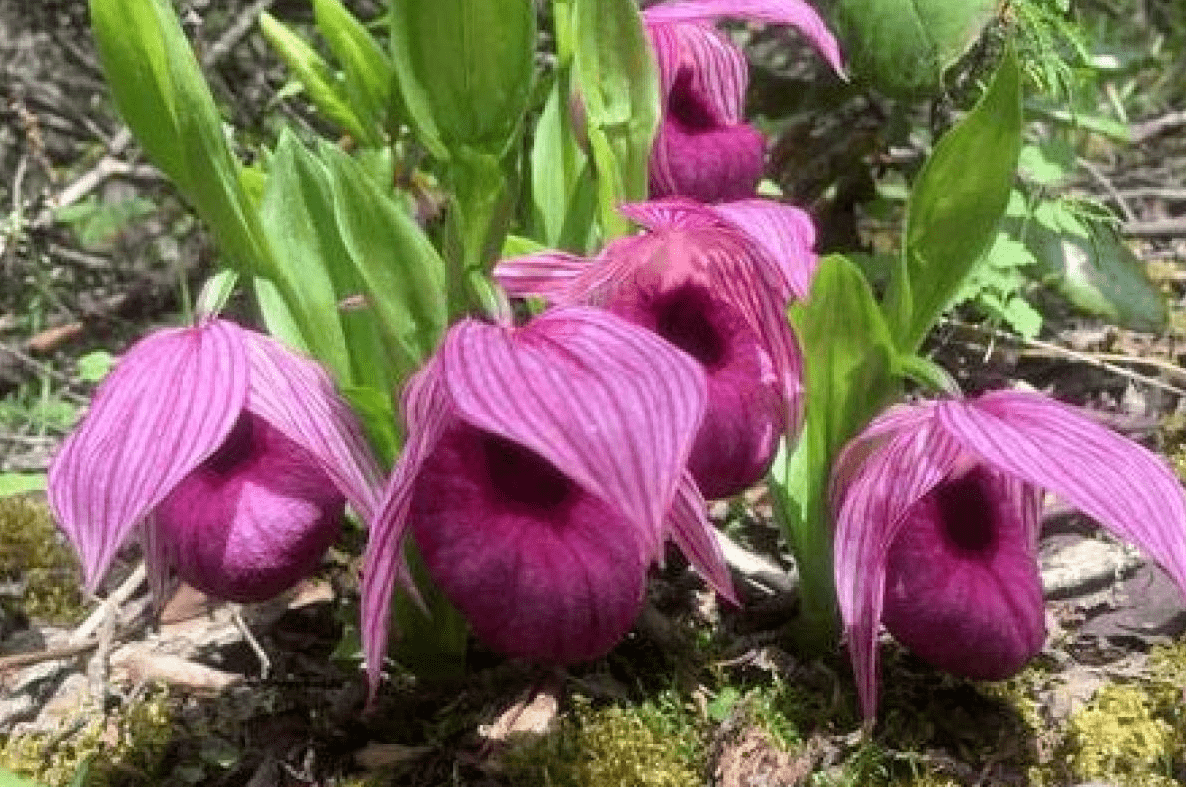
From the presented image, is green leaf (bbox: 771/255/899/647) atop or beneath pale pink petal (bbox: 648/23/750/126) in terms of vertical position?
beneath

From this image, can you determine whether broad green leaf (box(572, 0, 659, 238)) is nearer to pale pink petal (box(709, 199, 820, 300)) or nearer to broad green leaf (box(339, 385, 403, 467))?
pale pink petal (box(709, 199, 820, 300))

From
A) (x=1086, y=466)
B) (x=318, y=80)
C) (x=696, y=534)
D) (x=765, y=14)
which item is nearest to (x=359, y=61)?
(x=318, y=80)

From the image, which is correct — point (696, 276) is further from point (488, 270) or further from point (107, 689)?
point (107, 689)

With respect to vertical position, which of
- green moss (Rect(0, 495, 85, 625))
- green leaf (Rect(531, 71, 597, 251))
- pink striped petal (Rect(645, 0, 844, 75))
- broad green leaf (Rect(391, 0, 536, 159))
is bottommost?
green moss (Rect(0, 495, 85, 625))

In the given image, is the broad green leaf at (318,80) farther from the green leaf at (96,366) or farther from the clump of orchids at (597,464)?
the clump of orchids at (597,464)

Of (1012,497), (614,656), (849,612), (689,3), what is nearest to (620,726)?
(614,656)

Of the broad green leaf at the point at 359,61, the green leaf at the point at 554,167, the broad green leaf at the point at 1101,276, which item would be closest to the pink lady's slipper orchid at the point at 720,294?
the green leaf at the point at 554,167

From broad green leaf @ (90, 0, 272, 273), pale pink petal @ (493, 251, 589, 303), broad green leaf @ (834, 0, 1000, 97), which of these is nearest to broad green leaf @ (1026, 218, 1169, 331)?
broad green leaf @ (834, 0, 1000, 97)

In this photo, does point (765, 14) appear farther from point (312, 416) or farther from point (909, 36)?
point (312, 416)
